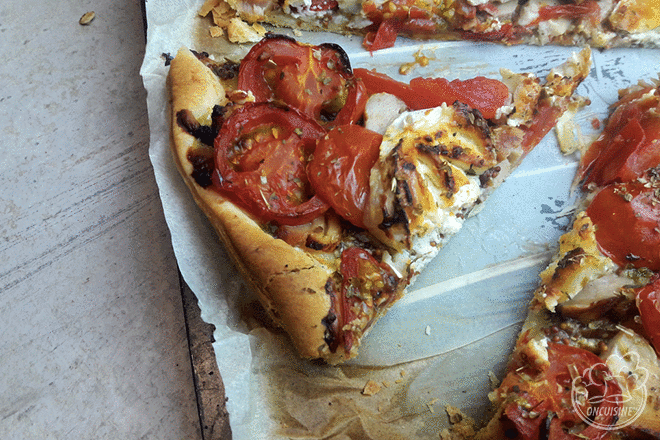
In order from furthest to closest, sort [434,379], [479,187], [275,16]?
1. [275,16]
2. [479,187]
3. [434,379]

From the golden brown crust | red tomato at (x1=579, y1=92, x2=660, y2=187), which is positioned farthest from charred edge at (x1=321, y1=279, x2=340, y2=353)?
red tomato at (x1=579, y1=92, x2=660, y2=187)

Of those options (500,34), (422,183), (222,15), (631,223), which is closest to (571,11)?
(500,34)

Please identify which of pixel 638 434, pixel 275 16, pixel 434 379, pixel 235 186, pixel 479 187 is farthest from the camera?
pixel 275 16

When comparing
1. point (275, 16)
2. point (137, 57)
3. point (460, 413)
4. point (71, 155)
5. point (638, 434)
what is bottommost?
point (460, 413)

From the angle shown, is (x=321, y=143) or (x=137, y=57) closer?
Result: (x=321, y=143)

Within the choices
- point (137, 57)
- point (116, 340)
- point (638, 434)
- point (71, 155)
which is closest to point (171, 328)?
point (116, 340)

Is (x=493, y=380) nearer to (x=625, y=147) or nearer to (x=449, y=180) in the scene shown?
(x=449, y=180)

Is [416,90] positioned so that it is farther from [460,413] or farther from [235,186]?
[460,413]
